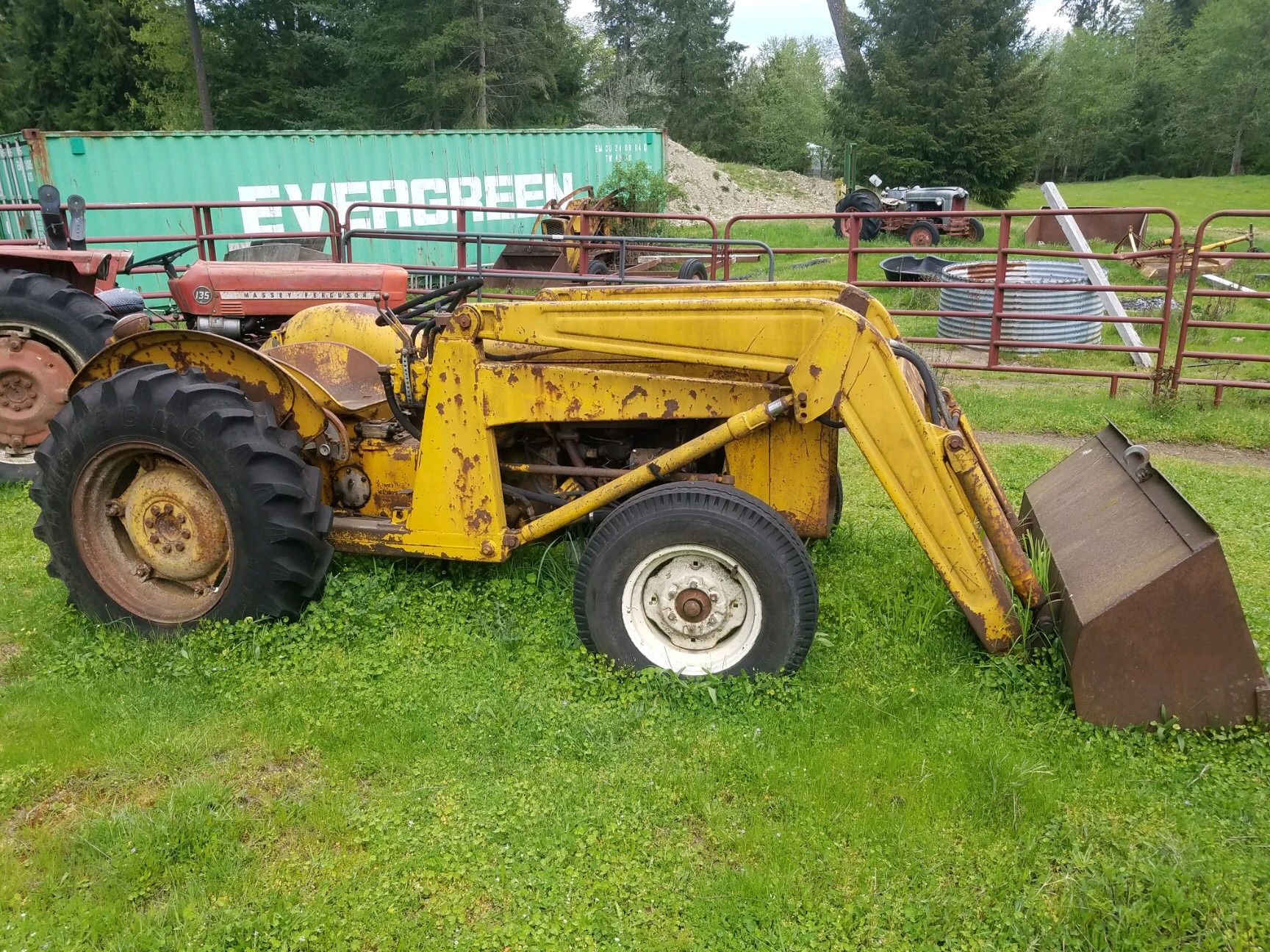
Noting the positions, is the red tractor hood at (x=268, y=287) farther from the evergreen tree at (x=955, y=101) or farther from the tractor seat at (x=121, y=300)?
the evergreen tree at (x=955, y=101)

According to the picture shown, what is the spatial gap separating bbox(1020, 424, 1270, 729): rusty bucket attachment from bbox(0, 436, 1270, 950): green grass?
0.12 meters

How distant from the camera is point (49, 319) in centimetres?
593

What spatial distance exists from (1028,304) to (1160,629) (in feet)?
27.5

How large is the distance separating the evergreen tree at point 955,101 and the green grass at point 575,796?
99.4 ft

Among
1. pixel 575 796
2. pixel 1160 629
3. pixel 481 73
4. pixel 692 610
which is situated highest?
pixel 481 73

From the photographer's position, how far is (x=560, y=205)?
647 inches

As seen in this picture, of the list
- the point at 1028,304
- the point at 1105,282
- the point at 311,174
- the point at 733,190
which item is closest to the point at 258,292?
the point at 1028,304

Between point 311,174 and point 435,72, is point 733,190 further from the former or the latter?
point 311,174

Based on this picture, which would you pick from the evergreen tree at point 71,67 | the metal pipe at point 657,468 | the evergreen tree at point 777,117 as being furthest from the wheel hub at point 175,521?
the evergreen tree at point 777,117

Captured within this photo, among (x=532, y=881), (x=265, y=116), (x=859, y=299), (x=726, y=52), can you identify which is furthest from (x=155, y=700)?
(x=726, y=52)

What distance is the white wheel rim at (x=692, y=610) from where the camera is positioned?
11.5ft

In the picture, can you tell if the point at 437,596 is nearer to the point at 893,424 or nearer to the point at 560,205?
the point at 893,424

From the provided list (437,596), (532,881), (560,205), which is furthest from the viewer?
(560,205)

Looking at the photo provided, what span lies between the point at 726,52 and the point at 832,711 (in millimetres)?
48830
